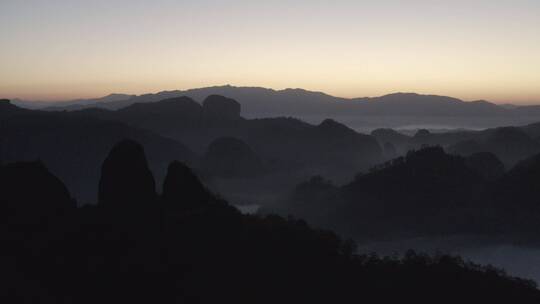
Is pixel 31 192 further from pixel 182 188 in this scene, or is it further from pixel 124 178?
pixel 182 188

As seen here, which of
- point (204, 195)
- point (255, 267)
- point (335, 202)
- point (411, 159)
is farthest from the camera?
point (411, 159)

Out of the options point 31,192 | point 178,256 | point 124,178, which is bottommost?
point 178,256

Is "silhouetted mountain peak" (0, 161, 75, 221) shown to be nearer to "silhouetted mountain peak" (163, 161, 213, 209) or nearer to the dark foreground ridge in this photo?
the dark foreground ridge

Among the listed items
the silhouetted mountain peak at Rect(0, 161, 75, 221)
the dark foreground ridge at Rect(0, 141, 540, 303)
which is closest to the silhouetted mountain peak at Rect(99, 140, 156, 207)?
the dark foreground ridge at Rect(0, 141, 540, 303)

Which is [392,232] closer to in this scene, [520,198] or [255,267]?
[520,198]

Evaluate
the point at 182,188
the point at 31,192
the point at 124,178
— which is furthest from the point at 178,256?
the point at 31,192

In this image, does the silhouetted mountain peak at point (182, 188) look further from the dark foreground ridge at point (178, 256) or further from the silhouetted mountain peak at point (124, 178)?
the silhouetted mountain peak at point (124, 178)

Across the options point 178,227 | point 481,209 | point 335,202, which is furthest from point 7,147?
point 178,227
